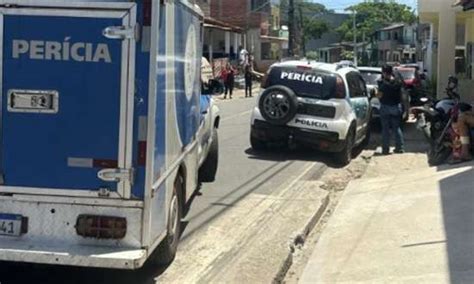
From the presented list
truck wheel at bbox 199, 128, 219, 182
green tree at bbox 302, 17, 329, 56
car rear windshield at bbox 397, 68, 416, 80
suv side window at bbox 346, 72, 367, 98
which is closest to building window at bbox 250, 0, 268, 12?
car rear windshield at bbox 397, 68, 416, 80

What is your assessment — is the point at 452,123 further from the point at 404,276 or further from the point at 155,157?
the point at 155,157

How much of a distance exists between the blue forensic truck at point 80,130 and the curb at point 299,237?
1.47 metres

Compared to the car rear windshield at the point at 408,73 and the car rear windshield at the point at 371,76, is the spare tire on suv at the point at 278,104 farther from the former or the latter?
the car rear windshield at the point at 408,73

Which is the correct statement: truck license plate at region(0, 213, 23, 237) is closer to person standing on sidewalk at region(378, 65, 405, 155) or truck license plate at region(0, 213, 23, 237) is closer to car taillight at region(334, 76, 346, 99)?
car taillight at region(334, 76, 346, 99)

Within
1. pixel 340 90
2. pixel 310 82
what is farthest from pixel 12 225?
pixel 340 90

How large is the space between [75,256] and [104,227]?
31 centimetres

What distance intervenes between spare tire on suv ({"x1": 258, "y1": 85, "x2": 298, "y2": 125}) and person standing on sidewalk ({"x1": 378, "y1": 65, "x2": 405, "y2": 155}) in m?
2.17

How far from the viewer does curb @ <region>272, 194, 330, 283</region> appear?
653 centimetres

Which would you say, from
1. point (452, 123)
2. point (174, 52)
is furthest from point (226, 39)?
point (174, 52)

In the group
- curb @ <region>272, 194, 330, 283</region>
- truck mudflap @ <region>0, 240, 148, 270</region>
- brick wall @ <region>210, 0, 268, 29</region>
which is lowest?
curb @ <region>272, 194, 330, 283</region>

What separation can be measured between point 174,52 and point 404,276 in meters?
2.69

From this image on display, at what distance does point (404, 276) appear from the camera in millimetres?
5883

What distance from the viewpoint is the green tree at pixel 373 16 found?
14074 centimetres

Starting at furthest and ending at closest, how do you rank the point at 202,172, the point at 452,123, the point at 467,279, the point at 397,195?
the point at 452,123, the point at 202,172, the point at 397,195, the point at 467,279
